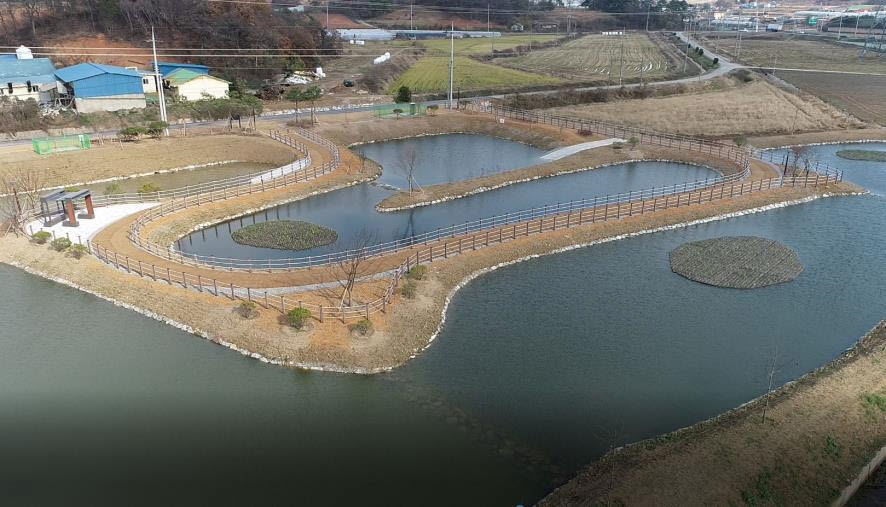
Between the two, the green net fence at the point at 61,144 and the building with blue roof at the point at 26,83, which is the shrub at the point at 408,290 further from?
the building with blue roof at the point at 26,83

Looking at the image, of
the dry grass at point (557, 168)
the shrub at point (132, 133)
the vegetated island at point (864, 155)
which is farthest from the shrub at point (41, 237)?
the vegetated island at point (864, 155)

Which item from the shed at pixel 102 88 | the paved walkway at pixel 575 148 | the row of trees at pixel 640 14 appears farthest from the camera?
the row of trees at pixel 640 14

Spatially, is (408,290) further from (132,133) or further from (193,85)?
(193,85)

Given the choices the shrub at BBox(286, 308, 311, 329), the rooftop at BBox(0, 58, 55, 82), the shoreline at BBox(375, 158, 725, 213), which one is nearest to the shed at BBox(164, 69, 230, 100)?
the rooftop at BBox(0, 58, 55, 82)

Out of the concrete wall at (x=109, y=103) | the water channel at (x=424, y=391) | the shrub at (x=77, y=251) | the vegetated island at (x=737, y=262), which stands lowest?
the water channel at (x=424, y=391)

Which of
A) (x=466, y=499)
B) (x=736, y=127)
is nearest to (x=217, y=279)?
(x=466, y=499)

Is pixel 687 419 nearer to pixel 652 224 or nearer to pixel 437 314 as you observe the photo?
pixel 437 314

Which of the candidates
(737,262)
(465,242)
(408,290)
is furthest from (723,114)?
(408,290)
